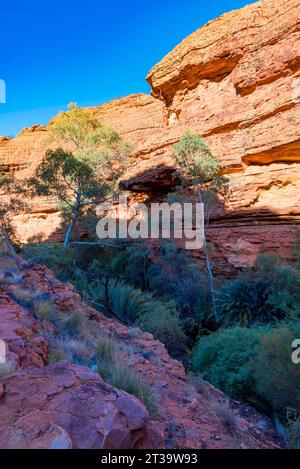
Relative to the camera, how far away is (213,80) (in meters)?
19.1

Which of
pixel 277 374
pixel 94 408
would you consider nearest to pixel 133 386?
pixel 94 408

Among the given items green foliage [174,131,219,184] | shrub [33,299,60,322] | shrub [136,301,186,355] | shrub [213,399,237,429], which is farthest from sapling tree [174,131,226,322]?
shrub [213,399,237,429]

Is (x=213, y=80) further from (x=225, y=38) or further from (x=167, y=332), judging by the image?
(x=167, y=332)

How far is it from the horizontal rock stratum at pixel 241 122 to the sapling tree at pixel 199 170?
34.3 inches

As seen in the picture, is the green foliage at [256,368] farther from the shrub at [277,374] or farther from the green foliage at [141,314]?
the green foliage at [141,314]

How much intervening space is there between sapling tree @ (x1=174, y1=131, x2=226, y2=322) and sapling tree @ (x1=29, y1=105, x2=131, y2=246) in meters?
4.97

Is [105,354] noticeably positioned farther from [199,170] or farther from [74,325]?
[199,170]

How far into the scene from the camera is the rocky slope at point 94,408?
5.82ft

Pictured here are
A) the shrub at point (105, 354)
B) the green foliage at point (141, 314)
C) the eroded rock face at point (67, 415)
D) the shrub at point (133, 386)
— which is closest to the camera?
the eroded rock face at point (67, 415)

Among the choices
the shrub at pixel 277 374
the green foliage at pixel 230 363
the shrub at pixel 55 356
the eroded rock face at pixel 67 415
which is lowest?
the green foliage at pixel 230 363

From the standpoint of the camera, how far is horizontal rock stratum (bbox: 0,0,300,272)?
13047mm

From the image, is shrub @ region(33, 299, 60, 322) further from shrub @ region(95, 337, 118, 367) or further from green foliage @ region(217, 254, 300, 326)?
green foliage @ region(217, 254, 300, 326)

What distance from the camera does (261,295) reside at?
384 inches

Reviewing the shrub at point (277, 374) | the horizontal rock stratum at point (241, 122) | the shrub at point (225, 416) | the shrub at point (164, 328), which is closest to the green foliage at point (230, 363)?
the shrub at point (277, 374)
